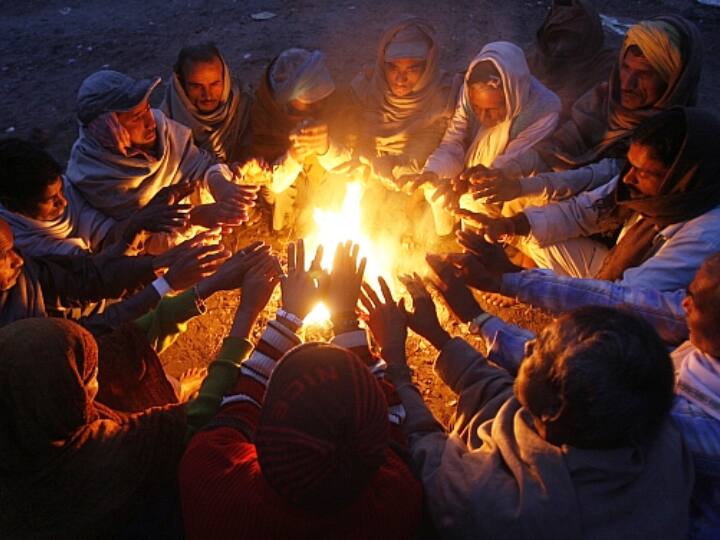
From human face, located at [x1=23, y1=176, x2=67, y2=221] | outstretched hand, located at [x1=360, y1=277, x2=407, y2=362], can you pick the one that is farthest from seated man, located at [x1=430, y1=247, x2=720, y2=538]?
human face, located at [x1=23, y1=176, x2=67, y2=221]

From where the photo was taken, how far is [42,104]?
7699mm

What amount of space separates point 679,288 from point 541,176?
1.72 metres

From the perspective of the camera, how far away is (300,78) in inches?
200

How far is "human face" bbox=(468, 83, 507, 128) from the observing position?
4.82 meters

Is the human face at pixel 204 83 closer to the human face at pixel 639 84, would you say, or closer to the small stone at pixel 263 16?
the human face at pixel 639 84

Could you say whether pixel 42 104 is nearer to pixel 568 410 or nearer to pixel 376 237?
pixel 376 237

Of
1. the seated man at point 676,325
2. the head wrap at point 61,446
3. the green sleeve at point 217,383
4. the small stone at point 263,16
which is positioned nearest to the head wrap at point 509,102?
the seated man at point 676,325

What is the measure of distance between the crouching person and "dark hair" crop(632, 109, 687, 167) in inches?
102

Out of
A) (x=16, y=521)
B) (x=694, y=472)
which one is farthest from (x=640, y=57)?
(x=16, y=521)

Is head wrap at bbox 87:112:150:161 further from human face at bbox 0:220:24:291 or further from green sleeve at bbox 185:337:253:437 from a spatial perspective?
green sleeve at bbox 185:337:253:437

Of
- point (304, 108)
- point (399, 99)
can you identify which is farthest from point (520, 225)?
point (304, 108)

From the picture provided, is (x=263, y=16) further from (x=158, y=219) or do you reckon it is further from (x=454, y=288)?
(x=454, y=288)

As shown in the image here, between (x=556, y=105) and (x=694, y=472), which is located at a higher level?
(x=556, y=105)

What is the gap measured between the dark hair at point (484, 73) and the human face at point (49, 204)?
359cm
